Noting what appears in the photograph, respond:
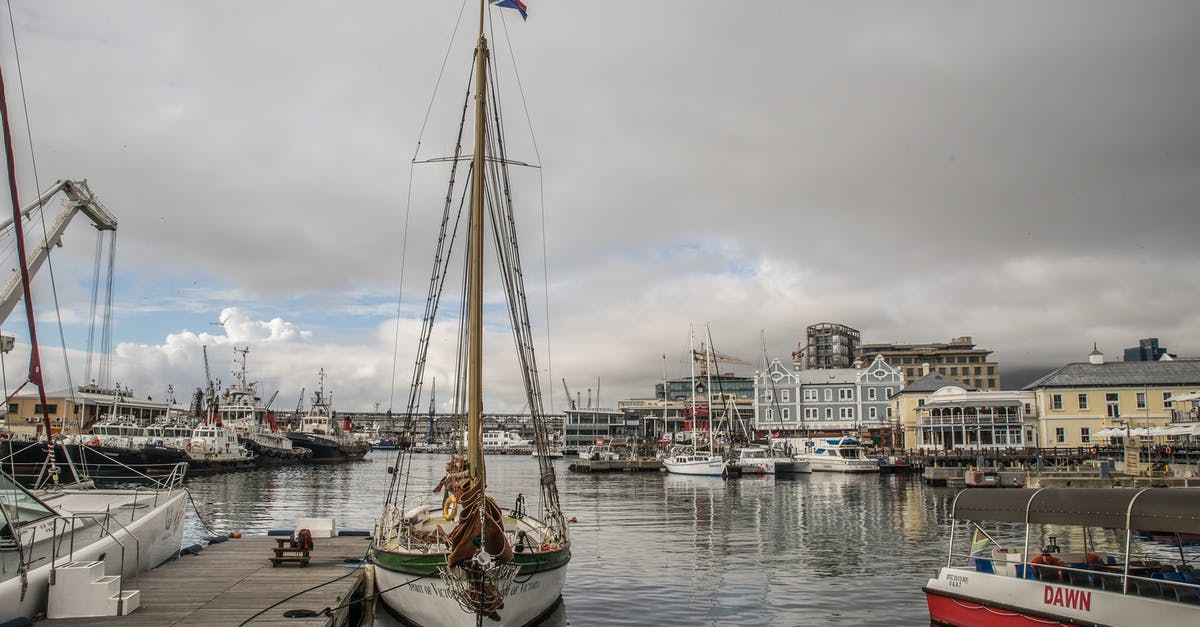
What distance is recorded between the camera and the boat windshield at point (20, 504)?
16875 millimetres

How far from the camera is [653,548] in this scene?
111 feet

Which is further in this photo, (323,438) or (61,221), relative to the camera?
(323,438)

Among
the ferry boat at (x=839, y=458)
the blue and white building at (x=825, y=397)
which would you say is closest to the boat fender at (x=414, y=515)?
the ferry boat at (x=839, y=458)

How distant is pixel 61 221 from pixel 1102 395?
9492 centimetres

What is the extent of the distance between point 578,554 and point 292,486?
5018cm

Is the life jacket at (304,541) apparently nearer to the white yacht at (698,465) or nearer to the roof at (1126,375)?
the white yacht at (698,465)

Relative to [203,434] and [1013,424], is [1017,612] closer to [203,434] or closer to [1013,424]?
[1013,424]

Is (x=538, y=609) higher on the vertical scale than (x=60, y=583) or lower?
lower

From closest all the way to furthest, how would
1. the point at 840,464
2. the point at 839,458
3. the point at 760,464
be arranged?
1. the point at 760,464
2. the point at 840,464
3. the point at 839,458

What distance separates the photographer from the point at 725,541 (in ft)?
117

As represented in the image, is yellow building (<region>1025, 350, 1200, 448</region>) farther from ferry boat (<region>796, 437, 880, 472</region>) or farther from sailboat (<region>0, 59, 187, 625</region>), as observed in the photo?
sailboat (<region>0, 59, 187, 625</region>)

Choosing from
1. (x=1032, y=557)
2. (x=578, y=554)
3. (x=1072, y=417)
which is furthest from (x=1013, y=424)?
(x=1032, y=557)

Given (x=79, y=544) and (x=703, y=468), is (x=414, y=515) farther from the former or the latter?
(x=703, y=468)


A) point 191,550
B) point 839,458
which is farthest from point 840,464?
point 191,550
